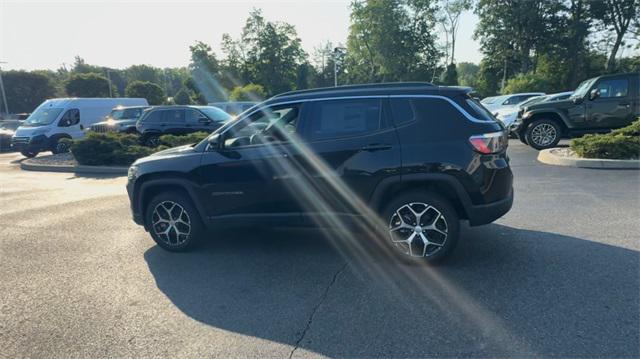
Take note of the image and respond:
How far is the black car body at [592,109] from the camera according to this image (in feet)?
36.4

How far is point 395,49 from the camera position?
53.6m

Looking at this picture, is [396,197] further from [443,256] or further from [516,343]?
[516,343]

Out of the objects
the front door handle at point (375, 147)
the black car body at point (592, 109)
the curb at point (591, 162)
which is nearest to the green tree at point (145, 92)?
the black car body at point (592, 109)

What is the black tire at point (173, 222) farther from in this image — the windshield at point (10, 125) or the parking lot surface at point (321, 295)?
the windshield at point (10, 125)

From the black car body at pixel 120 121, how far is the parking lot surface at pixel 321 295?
1113 centimetres

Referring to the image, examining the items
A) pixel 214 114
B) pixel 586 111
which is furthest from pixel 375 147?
pixel 214 114

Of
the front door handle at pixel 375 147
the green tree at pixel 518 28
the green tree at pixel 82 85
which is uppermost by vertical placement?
the green tree at pixel 518 28

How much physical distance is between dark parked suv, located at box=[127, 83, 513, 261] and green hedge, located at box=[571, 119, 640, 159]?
6606 millimetres

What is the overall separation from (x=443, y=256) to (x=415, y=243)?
0.33m

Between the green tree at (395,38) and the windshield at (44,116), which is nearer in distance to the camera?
the windshield at (44,116)

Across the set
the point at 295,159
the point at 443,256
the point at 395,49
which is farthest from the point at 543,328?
the point at 395,49

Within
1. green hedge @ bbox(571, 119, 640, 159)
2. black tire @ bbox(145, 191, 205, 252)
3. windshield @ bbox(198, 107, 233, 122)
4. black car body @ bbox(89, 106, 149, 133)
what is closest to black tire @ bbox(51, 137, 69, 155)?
black car body @ bbox(89, 106, 149, 133)

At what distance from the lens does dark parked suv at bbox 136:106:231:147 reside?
14.6m

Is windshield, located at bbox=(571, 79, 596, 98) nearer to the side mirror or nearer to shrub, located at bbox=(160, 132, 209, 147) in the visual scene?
the side mirror
